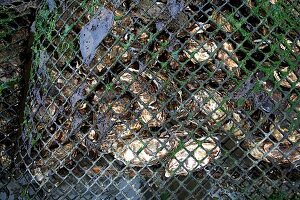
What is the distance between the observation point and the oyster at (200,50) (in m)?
Answer: 0.93

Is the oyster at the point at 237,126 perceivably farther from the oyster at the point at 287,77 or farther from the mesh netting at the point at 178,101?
the oyster at the point at 287,77

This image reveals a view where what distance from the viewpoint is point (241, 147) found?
38.6 inches

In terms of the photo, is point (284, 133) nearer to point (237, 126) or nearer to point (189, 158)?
point (237, 126)

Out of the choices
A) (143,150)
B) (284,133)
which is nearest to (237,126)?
(284,133)

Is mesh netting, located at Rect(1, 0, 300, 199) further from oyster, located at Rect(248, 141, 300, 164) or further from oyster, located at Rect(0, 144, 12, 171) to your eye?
oyster, located at Rect(0, 144, 12, 171)

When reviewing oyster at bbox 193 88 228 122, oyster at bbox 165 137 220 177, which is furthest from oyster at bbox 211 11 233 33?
oyster at bbox 165 137 220 177

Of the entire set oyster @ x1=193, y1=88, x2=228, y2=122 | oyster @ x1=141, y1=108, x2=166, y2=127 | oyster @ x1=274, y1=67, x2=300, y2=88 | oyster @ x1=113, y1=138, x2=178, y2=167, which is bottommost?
oyster @ x1=113, y1=138, x2=178, y2=167

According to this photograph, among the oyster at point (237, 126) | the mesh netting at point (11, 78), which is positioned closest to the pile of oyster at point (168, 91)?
the oyster at point (237, 126)

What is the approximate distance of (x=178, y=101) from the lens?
0.96 metres

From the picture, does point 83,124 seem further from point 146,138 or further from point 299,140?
point 299,140

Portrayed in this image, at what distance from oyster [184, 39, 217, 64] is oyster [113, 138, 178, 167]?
0.18 metres

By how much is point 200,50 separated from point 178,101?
5.1 inches

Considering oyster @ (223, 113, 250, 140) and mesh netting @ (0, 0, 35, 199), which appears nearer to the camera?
oyster @ (223, 113, 250, 140)

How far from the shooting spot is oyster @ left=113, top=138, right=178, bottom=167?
0.95m
